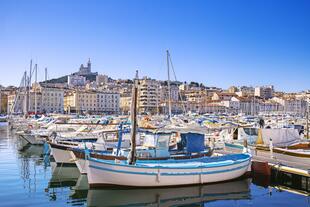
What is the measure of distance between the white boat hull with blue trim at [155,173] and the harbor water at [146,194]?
1.12 feet

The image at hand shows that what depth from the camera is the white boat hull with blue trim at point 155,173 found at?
53.5ft

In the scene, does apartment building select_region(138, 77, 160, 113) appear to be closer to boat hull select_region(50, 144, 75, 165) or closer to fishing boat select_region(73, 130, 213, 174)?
boat hull select_region(50, 144, 75, 165)

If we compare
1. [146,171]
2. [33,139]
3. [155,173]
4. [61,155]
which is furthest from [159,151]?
[33,139]

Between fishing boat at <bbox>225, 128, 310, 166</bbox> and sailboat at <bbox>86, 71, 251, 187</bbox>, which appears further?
fishing boat at <bbox>225, 128, 310, 166</bbox>

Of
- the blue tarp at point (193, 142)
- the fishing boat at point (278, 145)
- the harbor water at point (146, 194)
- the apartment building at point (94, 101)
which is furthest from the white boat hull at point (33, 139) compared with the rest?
the apartment building at point (94, 101)

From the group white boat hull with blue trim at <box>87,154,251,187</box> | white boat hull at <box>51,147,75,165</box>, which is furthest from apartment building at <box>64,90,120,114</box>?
white boat hull with blue trim at <box>87,154,251,187</box>

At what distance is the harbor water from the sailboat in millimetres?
355

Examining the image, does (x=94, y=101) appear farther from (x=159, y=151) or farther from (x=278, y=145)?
(x=159, y=151)

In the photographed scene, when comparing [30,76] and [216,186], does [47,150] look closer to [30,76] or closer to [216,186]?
[216,186]

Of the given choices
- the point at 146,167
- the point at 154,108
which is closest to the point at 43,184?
the point at 146,167

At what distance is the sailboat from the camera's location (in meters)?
16.3

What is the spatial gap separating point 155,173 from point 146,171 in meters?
0.47

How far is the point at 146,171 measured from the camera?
54.1ft

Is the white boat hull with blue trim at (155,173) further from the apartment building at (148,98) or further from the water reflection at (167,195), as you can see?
the apartment building at (148,98)
